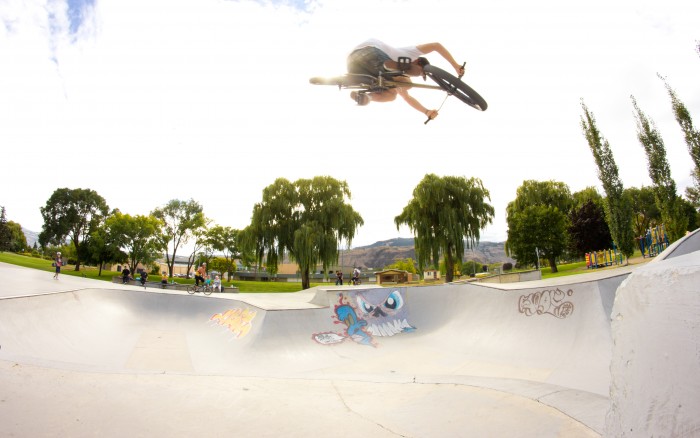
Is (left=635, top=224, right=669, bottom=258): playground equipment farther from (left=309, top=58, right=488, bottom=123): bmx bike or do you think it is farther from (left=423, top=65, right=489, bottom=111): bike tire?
(left=309, top=58, right=488, bottom=123): bmx bike

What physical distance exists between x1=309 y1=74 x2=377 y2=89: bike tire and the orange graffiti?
8029mm

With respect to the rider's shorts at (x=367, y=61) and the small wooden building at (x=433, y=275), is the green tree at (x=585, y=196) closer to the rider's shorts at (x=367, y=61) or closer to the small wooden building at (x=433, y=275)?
the small wooden building at (x=433, y=275)

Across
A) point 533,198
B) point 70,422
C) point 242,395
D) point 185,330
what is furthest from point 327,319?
point 533,198

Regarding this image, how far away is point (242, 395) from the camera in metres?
3.65

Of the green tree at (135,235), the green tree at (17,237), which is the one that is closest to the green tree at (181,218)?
the green tree at (135,235)

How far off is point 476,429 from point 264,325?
7.61 meters

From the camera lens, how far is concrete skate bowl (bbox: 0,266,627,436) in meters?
3.37

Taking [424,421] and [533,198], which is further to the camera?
[533,198]

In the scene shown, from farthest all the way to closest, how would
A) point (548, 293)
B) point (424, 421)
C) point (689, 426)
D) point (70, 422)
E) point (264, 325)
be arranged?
1. point (264, 325)
2. point (548, 293)
3. point (424, 421)
4. point (70, 422)
5. point (689, 426)

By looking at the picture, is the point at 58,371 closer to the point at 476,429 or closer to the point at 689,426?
the point at 476,429

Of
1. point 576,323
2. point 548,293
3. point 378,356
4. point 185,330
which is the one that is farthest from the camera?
point 185,330

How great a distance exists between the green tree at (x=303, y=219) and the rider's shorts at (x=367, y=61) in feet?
66.1

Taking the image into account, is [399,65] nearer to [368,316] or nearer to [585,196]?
[368,316]

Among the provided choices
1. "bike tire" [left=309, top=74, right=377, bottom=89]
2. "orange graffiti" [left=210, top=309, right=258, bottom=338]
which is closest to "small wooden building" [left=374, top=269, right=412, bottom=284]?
"orange graffiti" [left=210, top=309, right=258, bottom=338]
